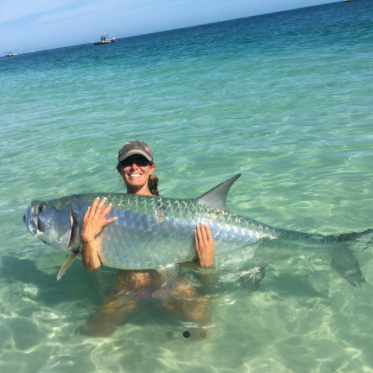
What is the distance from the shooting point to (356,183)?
5047 mm

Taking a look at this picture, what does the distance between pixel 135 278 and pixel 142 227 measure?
686 millimetres

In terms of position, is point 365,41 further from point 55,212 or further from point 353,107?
point 55,212

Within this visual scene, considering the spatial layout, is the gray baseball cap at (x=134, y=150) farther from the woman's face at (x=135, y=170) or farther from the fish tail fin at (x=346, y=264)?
the fish tail fin at (x=346, y=264)

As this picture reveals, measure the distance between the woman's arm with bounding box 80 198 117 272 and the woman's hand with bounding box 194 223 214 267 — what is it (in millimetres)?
615

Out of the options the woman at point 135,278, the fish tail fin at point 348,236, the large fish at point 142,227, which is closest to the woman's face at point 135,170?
the woman at point 135,278

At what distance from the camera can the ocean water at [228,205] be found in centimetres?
288

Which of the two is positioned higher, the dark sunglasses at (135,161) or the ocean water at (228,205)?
the dark sunglasses at (135,161)

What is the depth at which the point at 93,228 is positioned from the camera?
286 cm

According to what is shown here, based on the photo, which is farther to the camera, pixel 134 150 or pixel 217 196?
pixel 134 150

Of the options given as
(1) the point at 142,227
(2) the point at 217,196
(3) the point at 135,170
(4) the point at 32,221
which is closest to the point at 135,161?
(3) the point at 135,170

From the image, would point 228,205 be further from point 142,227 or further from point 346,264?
point 142,227

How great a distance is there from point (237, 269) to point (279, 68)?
43.0 ft

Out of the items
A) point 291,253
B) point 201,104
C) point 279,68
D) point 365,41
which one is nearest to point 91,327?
point 291,253

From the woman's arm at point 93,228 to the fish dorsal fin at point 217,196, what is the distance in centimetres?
68
